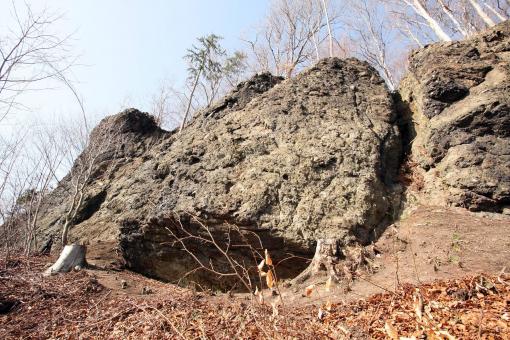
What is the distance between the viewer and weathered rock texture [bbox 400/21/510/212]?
6.22m

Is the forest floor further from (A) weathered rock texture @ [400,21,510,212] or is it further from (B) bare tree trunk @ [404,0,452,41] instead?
(B) bare tree trunk @ [404,0,452,41]

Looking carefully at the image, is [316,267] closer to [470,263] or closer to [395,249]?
[395,249]

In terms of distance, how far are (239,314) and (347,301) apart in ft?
4.39

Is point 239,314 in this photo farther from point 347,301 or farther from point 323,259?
point 323,259

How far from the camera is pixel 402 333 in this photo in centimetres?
302

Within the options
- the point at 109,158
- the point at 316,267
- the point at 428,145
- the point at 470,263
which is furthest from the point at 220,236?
the point at 109,158

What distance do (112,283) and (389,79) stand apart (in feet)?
61.7

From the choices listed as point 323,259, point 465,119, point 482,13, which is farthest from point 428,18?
point 323,259

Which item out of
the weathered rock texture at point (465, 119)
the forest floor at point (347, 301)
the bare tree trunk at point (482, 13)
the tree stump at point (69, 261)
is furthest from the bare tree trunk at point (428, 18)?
the tree stump at point (69, 261)

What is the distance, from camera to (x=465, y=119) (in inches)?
273

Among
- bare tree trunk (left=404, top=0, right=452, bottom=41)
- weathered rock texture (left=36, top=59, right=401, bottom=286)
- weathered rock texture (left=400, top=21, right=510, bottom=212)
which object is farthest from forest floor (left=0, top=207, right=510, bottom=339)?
bare tree trunk (left=404, top=0, right=452, bottom=41)

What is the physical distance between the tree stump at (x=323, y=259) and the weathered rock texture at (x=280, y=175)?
33 cm

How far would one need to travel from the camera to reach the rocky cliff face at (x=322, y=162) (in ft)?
21.1

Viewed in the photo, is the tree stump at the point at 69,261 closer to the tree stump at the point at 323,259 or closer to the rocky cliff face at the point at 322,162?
the rocky cliff face at the point at 322,162
